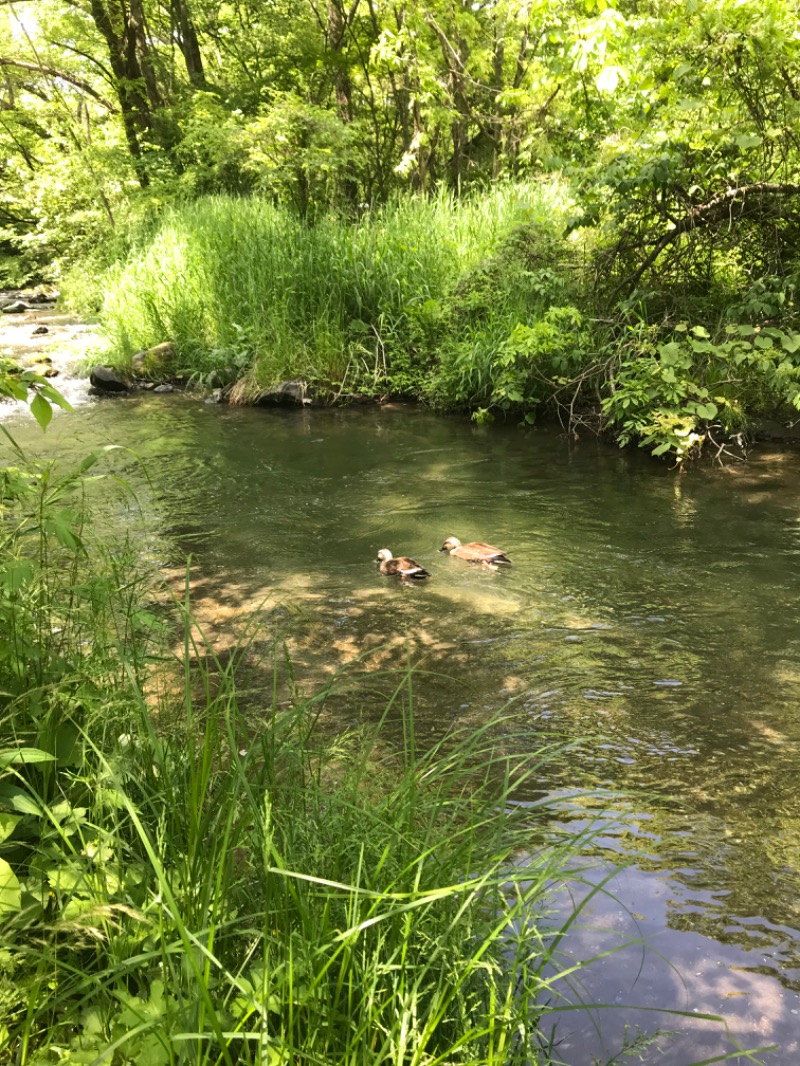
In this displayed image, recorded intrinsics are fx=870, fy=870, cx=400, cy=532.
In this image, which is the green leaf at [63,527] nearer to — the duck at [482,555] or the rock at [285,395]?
the duck at [482,555]

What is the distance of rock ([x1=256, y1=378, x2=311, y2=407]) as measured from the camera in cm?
1093

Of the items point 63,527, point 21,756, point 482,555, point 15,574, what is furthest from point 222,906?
point 482,555

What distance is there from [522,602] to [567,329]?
4871 millimetres

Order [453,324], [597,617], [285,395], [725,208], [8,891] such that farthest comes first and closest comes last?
1. [285,395]
2. [453,324]
3. [725,208]
4. [597,617]
5. [8,891]

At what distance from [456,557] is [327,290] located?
6.64m

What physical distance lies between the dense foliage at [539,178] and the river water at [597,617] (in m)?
0.84

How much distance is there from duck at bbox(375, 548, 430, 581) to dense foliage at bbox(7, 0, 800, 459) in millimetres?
3275

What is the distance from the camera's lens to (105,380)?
1172 centimetres

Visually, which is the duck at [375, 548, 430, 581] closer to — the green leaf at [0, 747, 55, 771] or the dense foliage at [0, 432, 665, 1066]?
the dense foliage at [0, 432, 665, 1066]

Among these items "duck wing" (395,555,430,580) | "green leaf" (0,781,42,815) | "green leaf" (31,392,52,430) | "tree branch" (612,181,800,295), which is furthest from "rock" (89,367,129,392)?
"green leaf" (0,781,42,815)

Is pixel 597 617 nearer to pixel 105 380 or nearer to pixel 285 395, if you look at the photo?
pixel 285 395

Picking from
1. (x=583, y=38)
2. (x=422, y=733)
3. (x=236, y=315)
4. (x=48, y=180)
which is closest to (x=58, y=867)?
(x=422, y=733)

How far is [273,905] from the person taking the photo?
1.92 meters

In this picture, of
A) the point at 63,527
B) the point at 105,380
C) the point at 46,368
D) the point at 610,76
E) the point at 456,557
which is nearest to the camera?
the point at 63,527
